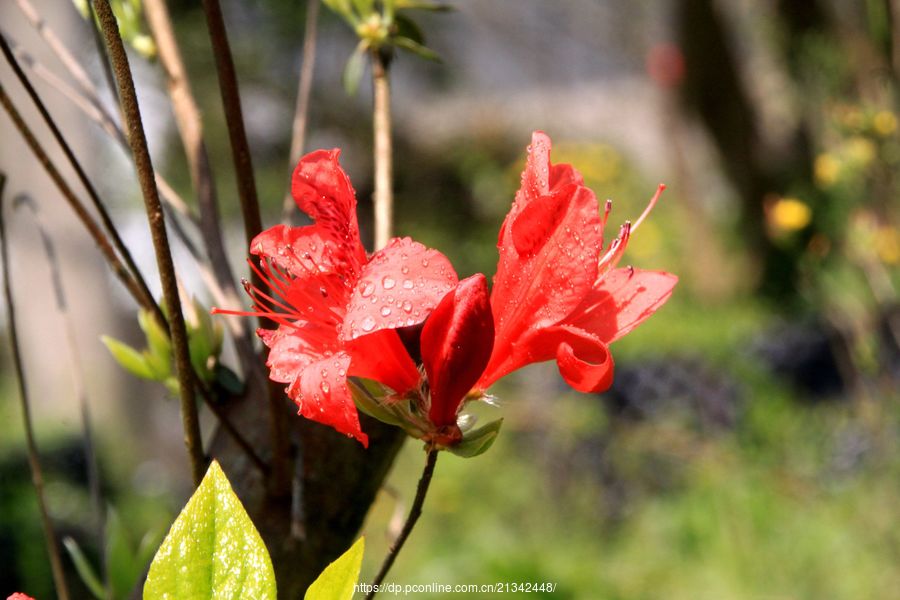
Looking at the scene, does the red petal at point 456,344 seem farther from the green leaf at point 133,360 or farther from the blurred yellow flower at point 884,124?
the blurred yellow flower at point 884,124

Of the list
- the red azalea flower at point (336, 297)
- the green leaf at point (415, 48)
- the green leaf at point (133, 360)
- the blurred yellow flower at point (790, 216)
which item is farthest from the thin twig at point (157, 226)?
the blurred yellow flower at point (790, 216)

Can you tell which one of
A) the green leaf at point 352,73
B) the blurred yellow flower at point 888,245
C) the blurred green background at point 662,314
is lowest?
the blurred green background at point 662,314

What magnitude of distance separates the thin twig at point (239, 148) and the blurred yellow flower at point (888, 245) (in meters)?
1.82

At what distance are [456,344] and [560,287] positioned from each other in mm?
52

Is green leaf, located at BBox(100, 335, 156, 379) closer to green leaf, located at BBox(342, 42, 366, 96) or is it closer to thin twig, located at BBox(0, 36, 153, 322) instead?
thin twig, located at BBox(0, 36, 153, 322)

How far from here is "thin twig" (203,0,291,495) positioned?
410mm

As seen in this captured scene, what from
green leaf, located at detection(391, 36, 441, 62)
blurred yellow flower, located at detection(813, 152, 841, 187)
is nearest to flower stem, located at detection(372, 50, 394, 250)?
green leaf, located at detection(391, 36, 441, 62)

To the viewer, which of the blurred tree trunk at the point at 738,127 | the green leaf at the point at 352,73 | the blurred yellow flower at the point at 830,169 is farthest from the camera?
the blurred tree trunk at the point at 738,127

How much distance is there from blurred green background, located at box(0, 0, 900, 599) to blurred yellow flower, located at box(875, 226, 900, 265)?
0.01 metres

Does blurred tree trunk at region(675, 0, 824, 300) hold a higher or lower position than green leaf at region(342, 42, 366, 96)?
lower

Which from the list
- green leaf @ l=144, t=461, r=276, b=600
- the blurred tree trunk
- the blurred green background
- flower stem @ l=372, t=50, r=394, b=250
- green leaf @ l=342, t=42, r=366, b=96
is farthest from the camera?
the blurred tree trunk

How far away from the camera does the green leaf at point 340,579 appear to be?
328mm

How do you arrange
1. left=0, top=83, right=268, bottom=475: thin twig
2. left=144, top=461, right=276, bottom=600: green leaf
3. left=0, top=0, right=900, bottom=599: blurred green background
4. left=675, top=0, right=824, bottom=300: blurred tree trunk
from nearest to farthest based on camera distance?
left=144, top=461, right=276, bottom=600: green leaf
left=0, top=83, right=268, bottom=475: thin twig
left=0, top=0, right=900, bottom=599: blurred green background
left=675, top=0, right=824, bottom=300: blurred tree trunk

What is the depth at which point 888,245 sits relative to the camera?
82.8 inches
